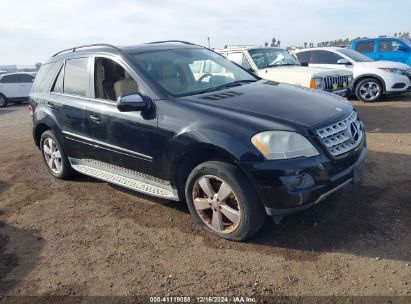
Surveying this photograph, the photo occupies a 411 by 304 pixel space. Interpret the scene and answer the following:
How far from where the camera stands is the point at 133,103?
3.68 meters

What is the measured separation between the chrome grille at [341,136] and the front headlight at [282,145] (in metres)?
0.19

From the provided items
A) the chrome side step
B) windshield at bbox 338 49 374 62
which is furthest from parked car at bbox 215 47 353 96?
the chrome side step

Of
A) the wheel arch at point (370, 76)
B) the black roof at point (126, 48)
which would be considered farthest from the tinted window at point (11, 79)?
the wheel arch at point (370, 76)

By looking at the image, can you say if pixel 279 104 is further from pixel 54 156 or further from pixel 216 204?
pixel 54 156

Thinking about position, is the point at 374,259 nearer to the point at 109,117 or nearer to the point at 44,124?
the point at 109,117

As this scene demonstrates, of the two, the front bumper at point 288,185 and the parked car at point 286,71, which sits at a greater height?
the parked car at point 286,71

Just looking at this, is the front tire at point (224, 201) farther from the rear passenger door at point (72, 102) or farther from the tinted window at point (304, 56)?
the tinted window at point (304, 56)

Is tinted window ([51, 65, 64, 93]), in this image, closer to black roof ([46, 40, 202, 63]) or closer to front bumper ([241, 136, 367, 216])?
black roof ([46, 40, 202, 63])

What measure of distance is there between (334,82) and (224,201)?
5810 millimetres

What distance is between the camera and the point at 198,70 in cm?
445

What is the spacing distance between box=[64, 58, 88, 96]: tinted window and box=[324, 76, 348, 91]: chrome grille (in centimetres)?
520

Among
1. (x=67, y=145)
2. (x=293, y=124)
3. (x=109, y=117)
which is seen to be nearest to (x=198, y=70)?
(x=109, y=117)

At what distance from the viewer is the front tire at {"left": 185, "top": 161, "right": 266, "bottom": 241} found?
10.7 ft

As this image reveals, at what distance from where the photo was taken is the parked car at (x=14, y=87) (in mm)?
17828
